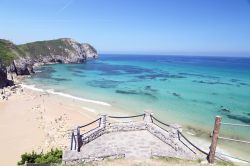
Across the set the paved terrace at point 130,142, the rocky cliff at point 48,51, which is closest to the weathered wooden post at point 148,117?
the paved terrace at point 130,142

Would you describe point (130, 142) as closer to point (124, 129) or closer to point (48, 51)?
point (124, 129)

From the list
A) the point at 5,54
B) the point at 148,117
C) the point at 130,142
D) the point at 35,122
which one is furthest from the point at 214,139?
the point at 5,54

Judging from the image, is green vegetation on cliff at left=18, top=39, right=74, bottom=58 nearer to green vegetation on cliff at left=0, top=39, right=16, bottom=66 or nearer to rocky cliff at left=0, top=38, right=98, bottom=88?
rocky cliff at left=0, top=38, right=98, bottom=88

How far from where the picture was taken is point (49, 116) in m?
28.6

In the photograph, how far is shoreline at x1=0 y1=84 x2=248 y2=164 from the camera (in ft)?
68.6

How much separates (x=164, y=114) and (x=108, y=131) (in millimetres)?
14451

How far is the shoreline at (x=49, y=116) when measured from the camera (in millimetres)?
20922

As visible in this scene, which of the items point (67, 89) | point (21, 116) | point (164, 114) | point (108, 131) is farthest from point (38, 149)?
point (67, 89)

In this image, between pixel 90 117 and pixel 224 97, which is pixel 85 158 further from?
pixel 224 97

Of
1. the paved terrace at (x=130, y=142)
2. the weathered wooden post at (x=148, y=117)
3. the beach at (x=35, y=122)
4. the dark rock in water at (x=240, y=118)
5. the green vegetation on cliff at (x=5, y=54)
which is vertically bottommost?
the dark rock in water at (x=240, y=118)

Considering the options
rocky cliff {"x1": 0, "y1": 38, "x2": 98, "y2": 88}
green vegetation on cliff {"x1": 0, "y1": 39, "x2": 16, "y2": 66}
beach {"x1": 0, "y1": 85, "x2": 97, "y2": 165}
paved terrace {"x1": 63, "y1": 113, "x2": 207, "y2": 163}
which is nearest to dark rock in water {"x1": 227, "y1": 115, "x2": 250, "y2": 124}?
beach {"x1": 0, "y1": 85, "x2": 97, "y2": 165}

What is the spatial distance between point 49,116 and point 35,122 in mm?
2796

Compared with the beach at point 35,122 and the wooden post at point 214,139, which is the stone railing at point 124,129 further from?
the beach at point 35,122

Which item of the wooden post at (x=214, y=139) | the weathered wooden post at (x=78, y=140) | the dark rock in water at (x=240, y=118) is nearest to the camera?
the wooden post at (x=214, y=139)
